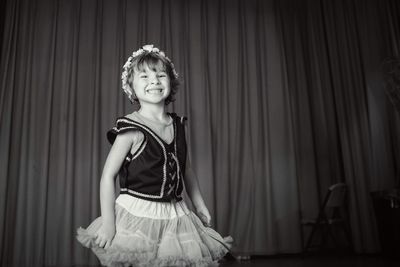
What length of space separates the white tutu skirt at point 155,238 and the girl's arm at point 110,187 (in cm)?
2

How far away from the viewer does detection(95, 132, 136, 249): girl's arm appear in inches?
38.2

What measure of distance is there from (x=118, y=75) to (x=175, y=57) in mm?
631

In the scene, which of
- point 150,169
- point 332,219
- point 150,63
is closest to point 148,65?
point 150,63

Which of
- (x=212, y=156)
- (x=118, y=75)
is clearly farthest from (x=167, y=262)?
(x=118, y=75)

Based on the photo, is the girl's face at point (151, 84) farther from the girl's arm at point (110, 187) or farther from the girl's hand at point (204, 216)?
the girl's hand at point (204, 216)

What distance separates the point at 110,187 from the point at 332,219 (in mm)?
3015

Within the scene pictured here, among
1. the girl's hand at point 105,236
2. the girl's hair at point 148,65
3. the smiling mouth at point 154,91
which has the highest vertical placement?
the girl's hair at point 148,65

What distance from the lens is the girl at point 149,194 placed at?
96 cm

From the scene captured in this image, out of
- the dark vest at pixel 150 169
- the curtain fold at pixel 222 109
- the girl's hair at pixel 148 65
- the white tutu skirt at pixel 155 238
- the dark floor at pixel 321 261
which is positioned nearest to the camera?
the white tutu skirt at pixel 155 238

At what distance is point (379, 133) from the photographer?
3.50 m

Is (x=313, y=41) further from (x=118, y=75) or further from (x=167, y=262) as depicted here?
(x=167, y=262)

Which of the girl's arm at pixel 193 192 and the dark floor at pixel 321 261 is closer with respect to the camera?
the girl's arm at pixel 193 192

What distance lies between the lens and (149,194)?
3.51 feet

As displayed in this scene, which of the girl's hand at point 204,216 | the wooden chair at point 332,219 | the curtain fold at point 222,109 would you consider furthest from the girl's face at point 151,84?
the wooden chair at point 332,219
